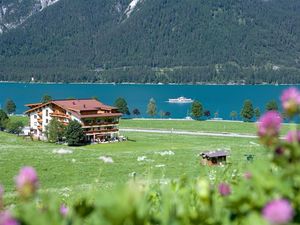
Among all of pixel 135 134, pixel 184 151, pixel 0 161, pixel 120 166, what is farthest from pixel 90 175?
pixel 135 134

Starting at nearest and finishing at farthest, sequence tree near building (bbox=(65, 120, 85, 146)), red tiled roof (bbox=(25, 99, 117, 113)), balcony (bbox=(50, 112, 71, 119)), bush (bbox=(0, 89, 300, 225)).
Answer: bush (bbox=(0, 89, 300, 225)) < tree near building (bbox=(65, 120, 85, 146)) < red tiled roof (bbox=(25, 99, 117, 113)) < balcony (bbox=(50, 112, 71, 119))

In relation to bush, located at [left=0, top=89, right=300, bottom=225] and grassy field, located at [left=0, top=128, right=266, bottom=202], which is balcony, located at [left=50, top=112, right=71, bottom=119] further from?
bush, located at [left=0, top=89, right=300, bottom=225]

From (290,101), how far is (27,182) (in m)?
0.80

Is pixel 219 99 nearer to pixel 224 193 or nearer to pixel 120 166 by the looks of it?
pixel 120 166

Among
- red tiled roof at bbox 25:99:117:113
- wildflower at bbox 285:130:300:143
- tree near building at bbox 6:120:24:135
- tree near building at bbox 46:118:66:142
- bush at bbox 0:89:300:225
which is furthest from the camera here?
tree near building at bbox 6:120:24:135

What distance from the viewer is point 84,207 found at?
5.99ft

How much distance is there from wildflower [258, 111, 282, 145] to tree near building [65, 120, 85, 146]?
4882 cm

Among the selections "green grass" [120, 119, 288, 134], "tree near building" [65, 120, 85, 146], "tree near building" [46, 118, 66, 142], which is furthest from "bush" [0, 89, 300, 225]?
"green grass" [120, 119, 288, 134]

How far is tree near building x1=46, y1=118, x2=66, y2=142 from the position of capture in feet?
170

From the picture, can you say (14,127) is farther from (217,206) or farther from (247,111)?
(217,206)

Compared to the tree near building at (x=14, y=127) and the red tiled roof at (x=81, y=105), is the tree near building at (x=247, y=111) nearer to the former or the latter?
the red tiled roof at (x=81, y=105)

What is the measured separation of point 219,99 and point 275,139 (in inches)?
6228

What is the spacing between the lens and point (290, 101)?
5.41ft

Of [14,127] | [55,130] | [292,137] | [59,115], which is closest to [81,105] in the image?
[59,115]
